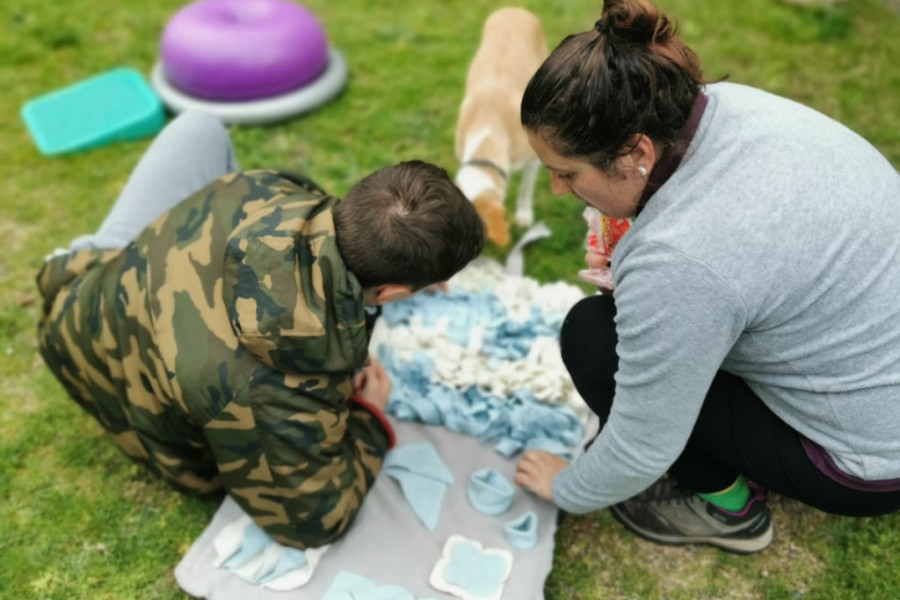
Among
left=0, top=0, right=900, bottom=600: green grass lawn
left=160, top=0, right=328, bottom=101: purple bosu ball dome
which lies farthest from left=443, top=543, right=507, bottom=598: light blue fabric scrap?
left=160, top=0, right=328, bottom=101: purple bosu ball dome

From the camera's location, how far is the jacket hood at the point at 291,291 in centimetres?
191

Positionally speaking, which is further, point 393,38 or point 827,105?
point 393,38

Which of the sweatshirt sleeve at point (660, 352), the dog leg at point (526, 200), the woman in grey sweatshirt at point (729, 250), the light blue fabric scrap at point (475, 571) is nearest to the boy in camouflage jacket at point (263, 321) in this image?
the light blue fabric scrap at point (475, 571)

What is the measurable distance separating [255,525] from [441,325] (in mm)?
1018

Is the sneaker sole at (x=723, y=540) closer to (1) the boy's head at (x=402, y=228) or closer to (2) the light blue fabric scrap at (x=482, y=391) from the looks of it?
(2) the light blue fabric scrap at (x=482, y=391)

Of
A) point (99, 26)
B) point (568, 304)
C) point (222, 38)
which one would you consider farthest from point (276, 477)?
point (99, 26)

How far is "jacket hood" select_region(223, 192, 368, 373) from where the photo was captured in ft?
6.27

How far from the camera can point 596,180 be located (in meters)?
1.74

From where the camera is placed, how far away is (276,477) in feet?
7.09

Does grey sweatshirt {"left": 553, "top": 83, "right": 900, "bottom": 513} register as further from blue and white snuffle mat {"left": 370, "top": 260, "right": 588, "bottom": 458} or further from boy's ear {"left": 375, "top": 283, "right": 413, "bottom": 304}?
blue and white snuffle mat {"left": 370, "top": 260, "right": 588, "bottom": 458}

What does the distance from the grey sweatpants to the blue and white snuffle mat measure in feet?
2.89

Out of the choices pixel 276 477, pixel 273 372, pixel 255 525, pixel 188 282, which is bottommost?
pixel 255 525

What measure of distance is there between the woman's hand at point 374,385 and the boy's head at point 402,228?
2.48 feet

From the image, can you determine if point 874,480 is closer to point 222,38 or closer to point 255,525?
point 255,525
